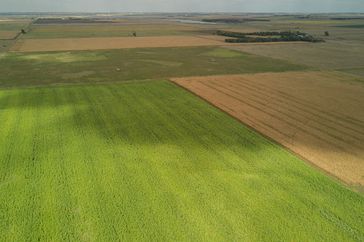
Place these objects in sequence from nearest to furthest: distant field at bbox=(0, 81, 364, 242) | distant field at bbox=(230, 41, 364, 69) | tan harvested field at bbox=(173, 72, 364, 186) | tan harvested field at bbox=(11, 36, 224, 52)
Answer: distant field at bbox=(0, 81, 364, 242)
tan harvested field at bbox=(173, 72, 364, 186)
distant field at bbox=(230, 41, 364, 69)
tan harvested field at bbox=(11, 36, 224, 52)

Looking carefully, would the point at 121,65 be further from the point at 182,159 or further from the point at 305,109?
the point at 182,159

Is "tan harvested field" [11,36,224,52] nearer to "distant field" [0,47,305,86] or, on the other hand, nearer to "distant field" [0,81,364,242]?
"distant field" [0,47,305,86]

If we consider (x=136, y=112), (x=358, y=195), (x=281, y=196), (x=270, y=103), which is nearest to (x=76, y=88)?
(x=136, y=112)

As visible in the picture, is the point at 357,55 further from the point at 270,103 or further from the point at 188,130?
the point at 188,130

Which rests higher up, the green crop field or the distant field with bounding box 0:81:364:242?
the distant field with bounding box 0:81:364:242

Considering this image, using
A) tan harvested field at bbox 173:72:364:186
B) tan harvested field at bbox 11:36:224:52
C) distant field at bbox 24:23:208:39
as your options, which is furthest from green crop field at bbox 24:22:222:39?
tan harvested field at bbox 173:72:364:186

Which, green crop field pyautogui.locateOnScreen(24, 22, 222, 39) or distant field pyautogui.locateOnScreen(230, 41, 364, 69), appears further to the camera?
green crop field pyautogui.locateOnScreen(24, 22, 222, 39)
